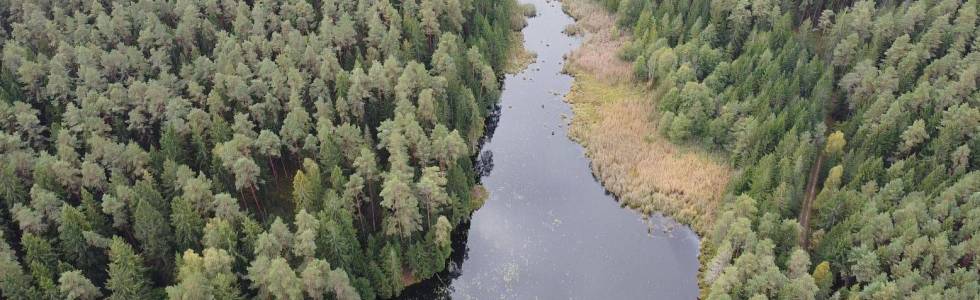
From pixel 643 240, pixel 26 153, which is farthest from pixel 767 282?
pixel 26 153

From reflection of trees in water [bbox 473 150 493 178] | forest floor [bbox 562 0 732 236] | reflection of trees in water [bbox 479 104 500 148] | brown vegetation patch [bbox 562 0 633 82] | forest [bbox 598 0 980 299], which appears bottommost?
reflection of trees in water [bbox 479 104 500 148]

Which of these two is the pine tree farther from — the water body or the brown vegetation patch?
the brown vegetation patch

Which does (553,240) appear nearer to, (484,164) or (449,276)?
(449,276)

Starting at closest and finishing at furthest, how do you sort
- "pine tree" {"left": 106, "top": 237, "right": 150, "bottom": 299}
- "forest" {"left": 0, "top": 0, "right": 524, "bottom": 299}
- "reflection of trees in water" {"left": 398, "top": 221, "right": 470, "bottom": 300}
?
"pine tree" {"left": 106, "top": 237, "right": 150, "bottom": 299} < "forest" {"left": 0, "top": 0, "right": 524, "bottom": 299} < "reflection of trees in water" {"left": 398, "top": 221, "right": 470, "bottom": 300}

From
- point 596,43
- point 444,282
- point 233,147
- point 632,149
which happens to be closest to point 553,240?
A: point 444,282

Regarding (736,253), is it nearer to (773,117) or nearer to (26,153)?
(773,117)

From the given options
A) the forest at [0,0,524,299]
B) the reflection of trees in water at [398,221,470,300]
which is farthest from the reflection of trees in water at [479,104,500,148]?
the reflection of trees in water at [398,221,470,300]

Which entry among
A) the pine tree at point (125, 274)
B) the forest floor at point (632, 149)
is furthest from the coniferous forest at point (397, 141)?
the forest floor at point (632, 149)
